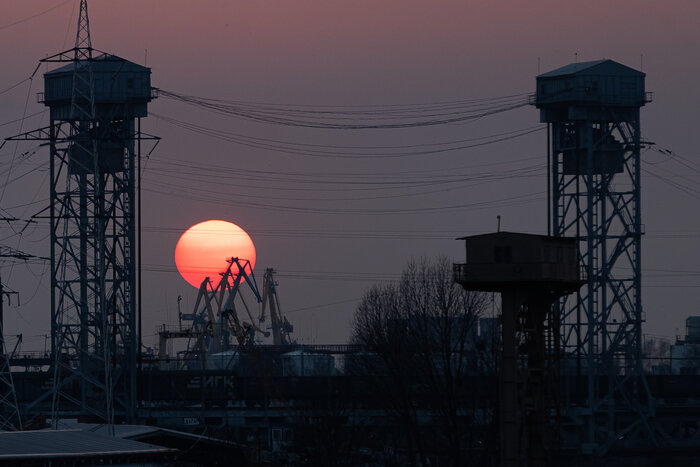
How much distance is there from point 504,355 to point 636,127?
32.6 meters

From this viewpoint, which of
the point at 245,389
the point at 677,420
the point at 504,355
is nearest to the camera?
the point at 504,355

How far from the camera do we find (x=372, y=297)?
99000 millimetres

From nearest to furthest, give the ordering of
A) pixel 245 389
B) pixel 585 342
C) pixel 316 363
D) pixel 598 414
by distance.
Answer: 1. pixel 585 342
2. pixel 598 414
3. pixel 245 389
4. pixel 316 363

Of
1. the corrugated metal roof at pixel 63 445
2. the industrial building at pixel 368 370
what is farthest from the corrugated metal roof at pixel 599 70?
the corrugated metal roof at pixel 63 445

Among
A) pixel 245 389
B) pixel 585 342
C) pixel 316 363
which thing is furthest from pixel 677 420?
pixel 316 363

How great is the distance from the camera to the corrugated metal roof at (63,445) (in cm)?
6072

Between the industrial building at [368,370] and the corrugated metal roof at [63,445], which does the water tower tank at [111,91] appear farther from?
the corrugated metal roof at [63,445]

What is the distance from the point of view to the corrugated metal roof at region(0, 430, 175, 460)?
60.7 m

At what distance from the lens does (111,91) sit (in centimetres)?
9419

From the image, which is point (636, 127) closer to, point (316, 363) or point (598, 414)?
point (598, 414)

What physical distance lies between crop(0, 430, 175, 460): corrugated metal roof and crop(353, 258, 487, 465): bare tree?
47.0 ft

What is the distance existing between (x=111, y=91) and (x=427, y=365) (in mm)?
29743

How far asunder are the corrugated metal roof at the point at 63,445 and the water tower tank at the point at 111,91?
99.8ft

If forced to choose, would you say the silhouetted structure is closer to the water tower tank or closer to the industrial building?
the industrial building
